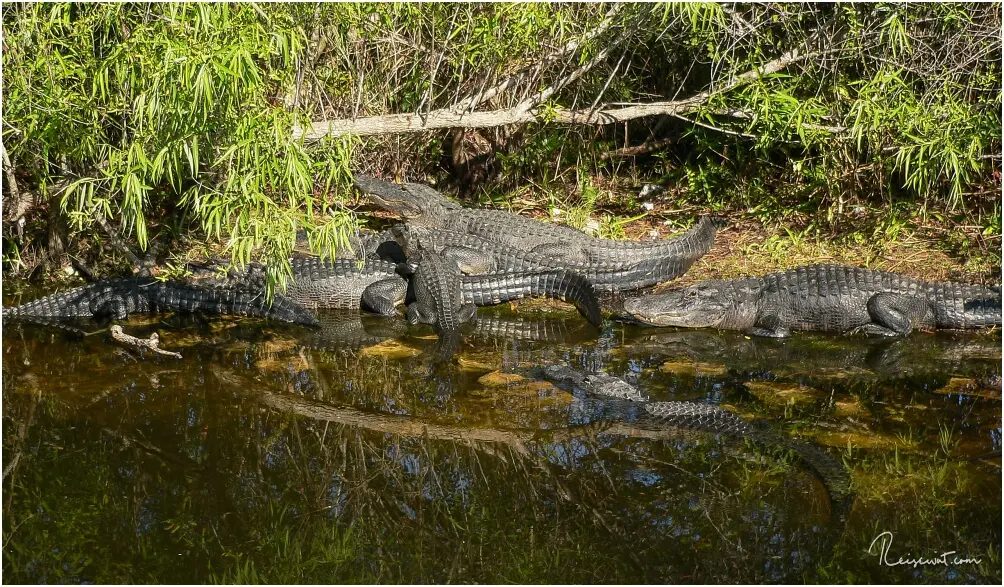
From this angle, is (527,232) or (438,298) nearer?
(438,298)

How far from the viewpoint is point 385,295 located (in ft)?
22.7

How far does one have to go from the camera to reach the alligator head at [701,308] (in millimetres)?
6375

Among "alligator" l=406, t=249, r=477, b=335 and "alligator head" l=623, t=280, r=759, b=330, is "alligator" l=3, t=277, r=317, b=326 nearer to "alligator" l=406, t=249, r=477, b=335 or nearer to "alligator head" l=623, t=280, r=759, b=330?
"alligator" l=406, t=249, r=477, b=335

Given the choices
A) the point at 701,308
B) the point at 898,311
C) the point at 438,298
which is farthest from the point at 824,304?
the point at 438,298

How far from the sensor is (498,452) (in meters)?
4.59

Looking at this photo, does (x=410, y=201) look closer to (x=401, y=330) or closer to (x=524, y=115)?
(x=524, y=115)

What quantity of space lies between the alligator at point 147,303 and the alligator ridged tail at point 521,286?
3.85ft

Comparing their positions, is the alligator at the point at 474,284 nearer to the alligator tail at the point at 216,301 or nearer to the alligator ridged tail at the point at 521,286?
the alligator ridged tail at the point at 521,286

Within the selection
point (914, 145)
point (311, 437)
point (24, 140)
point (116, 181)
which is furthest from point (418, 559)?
point (914, 145)

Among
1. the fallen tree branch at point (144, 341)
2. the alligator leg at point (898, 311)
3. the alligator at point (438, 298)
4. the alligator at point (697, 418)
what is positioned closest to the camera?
the alligator at point (697, 418)

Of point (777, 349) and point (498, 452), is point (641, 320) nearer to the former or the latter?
point (777, 349)

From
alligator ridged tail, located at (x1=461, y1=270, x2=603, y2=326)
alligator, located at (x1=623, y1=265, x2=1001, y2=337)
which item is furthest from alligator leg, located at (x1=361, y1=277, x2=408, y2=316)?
alligator, located at (x1=623, y1=265, x2=1001, y2=337)

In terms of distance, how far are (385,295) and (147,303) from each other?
1.67 m

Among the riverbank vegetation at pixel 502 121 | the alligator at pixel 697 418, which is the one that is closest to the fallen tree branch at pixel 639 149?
the riverbank vegetation at pixel 502 121
